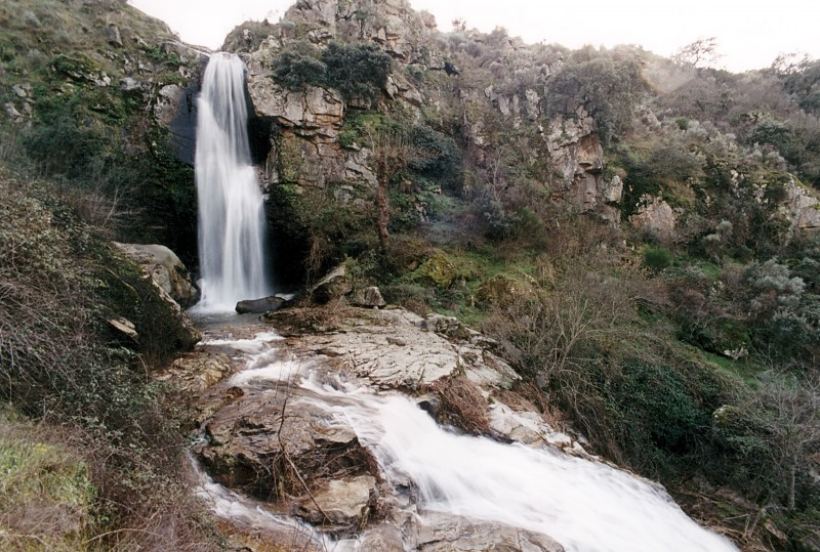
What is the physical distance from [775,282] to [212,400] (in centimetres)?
1593

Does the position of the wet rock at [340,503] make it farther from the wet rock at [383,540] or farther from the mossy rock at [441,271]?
the mossy rock at [441,271]

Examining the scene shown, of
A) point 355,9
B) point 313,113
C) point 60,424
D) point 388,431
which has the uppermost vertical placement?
point 355,9

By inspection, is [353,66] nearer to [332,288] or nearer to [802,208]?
[332,288]

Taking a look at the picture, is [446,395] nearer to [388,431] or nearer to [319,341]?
[388,431]

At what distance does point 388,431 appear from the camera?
6551 millimetres

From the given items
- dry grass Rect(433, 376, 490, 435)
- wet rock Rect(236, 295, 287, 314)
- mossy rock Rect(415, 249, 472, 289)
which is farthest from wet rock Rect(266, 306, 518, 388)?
mossy rock Rect(415, 249, 472, 289)

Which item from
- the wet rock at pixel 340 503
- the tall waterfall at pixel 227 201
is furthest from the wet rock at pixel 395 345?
the tall waterfall at pixel 227 201

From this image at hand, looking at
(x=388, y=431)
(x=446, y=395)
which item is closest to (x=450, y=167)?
(x=446, y=395)

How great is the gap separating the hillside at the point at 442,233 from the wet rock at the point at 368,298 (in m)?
0.20

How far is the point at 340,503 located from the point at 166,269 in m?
8.37

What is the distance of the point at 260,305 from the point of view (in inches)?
508

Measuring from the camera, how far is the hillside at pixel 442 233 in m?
4.44

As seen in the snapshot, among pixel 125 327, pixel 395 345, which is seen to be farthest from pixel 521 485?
pixel 125 327

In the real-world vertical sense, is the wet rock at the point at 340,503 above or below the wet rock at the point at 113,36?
below
